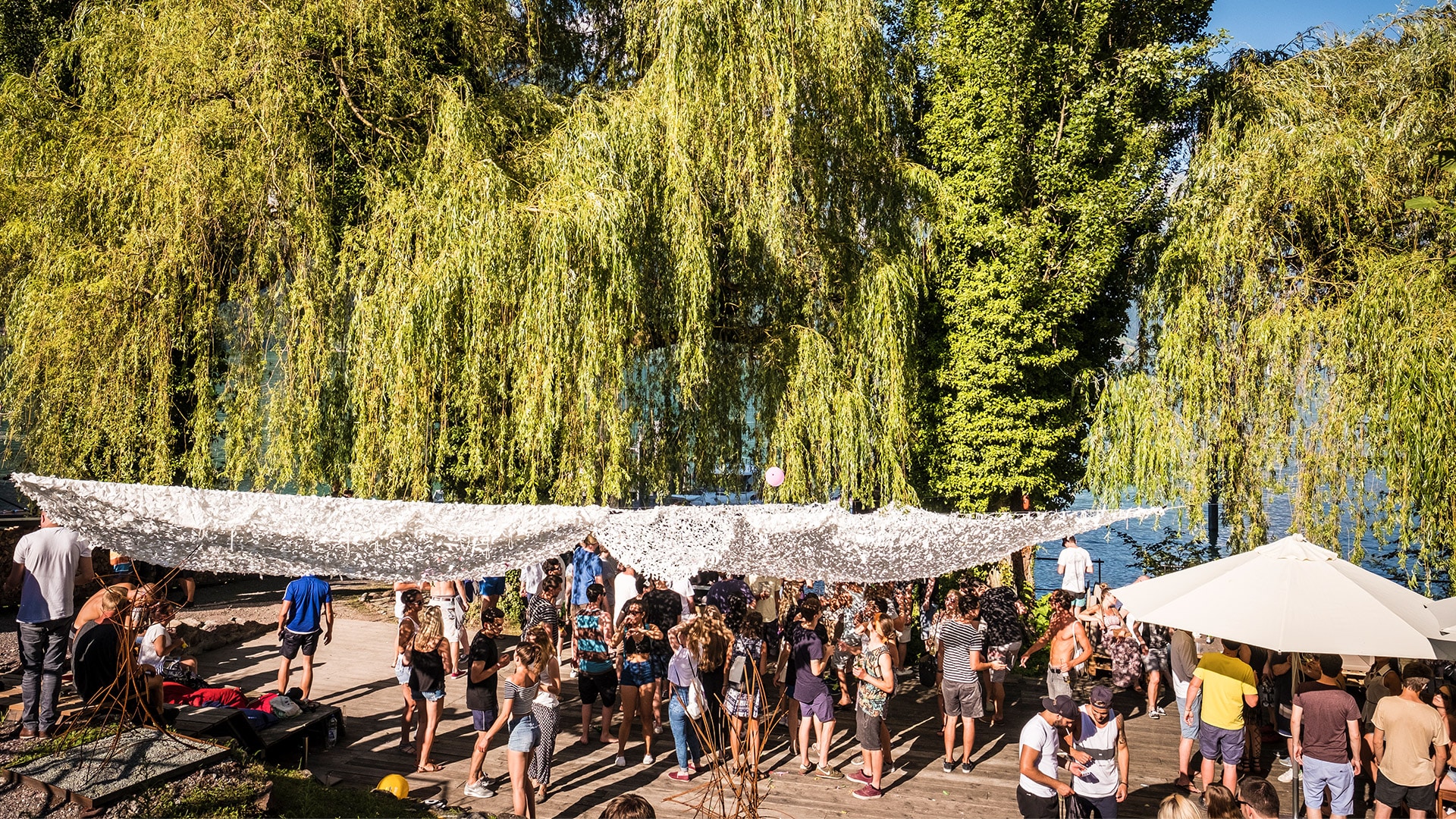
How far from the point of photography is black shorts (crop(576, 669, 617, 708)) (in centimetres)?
886

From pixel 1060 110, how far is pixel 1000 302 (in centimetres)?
351

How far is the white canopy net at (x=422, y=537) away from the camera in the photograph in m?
7.50

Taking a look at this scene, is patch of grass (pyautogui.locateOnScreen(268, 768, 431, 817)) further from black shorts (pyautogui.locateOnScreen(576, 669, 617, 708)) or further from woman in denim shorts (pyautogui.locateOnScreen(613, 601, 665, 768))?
woman in denim shorts (pyautogui.locateOnScreen(613, 601, 665, 768))

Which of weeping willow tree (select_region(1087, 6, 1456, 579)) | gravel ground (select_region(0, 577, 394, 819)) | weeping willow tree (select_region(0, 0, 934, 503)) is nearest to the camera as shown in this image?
gravel ground (select_region(0, 577, 394, 819))

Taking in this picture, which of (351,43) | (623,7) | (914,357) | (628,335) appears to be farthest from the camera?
(623,7)

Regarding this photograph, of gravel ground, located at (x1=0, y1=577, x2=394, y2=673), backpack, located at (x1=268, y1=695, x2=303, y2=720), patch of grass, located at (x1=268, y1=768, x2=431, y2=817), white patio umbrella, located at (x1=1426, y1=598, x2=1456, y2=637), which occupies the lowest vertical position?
gravel ground, located at (x1=0, y1=577, x2=394, y2=673)

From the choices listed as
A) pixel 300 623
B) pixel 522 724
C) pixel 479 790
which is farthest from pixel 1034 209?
pixel 300 623

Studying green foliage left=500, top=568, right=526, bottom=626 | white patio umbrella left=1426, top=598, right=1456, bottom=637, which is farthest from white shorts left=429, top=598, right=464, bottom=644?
white patio umbrella left=1426, top=598, right=1456, bottom=637

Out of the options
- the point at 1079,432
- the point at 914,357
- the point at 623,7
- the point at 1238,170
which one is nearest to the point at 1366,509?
the point at 1079,432

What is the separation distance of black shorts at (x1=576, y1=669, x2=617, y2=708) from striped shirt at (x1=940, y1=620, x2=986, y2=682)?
3.42 m

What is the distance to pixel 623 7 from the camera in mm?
14094

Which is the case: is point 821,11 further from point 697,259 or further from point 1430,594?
point 1430,594

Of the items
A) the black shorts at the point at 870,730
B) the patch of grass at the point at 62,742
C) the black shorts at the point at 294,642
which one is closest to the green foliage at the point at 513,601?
the black shorts at the point at 294,642

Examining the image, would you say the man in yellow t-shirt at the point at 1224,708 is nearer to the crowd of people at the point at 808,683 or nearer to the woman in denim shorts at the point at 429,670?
the crowd of people at the point at 808,683
